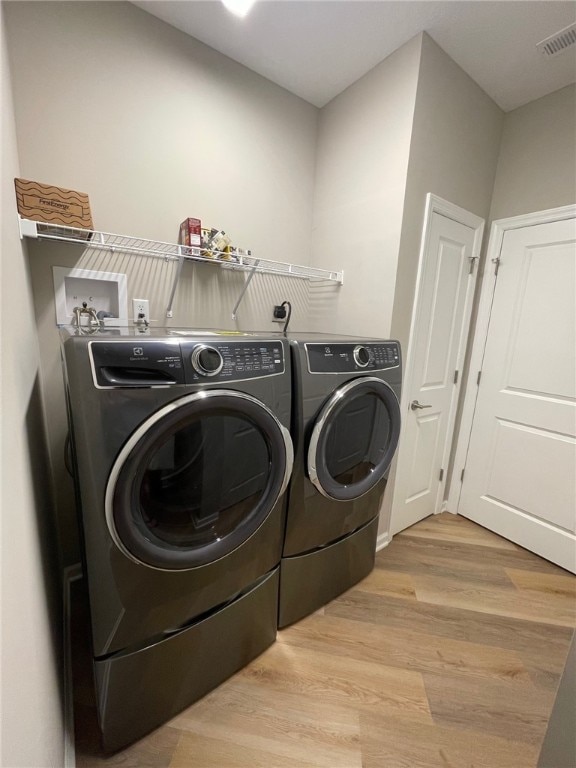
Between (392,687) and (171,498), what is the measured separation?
1.17m

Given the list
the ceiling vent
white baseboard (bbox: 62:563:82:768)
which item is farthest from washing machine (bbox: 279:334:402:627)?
the ceiling vent

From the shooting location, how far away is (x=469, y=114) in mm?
1775

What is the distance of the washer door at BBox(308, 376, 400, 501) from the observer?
1.21 metres

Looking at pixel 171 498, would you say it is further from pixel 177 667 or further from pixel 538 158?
pixel 538 158

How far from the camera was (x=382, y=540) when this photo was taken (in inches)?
78.6

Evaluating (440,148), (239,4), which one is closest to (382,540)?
(440,148)

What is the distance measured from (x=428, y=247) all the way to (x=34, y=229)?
1.77m

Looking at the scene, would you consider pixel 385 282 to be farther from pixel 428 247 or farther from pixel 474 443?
pixel 474 443

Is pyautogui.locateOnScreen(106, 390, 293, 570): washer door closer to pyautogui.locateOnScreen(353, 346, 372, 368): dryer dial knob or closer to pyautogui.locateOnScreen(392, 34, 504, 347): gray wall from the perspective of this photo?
pyautogui.locateOnScreen(353, 346, 372, 368): dryer dial knob

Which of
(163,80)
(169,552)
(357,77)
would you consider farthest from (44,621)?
(357,77)

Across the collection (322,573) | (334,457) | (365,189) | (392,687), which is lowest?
(392,687)

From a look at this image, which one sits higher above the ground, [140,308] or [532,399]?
[140,308]

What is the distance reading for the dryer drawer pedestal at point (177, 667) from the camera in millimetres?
950

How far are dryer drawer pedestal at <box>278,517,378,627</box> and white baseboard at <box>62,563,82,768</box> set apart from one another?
768 mm
